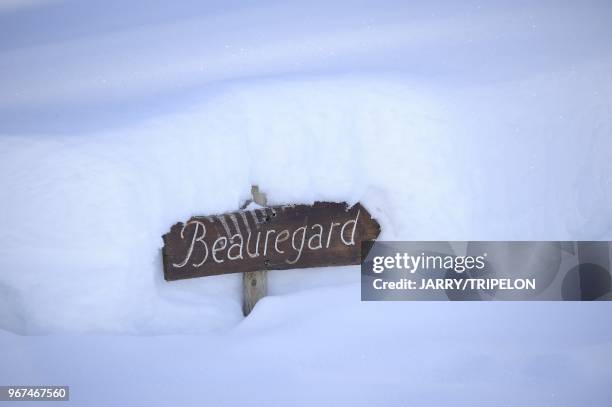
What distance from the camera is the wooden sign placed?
314cm

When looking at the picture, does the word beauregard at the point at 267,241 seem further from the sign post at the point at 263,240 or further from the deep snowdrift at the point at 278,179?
the deep snowdrift at the point at 278,179

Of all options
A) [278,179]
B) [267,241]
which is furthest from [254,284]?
[278,179]

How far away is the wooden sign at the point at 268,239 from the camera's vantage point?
10.3 feet

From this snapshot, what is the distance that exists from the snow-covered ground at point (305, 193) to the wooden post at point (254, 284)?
5 cm

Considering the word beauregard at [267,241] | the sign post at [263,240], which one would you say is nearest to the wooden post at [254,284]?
the sign post at [263,240]

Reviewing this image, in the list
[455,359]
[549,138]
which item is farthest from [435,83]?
[455,359]

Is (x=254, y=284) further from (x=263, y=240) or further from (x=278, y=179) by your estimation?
(x=278, y=179)

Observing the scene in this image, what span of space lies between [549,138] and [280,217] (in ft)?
6.13

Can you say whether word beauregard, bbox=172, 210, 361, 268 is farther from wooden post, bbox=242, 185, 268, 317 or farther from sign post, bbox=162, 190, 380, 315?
wooden post, bbox=242, 185, 268, 317

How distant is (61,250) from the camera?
2969 mm

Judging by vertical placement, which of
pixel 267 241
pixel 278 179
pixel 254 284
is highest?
pixel 278 179

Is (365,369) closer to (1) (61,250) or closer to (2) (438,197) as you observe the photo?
(2) (438,197)

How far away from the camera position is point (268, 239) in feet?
10.8

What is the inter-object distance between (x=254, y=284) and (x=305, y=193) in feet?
1.82
